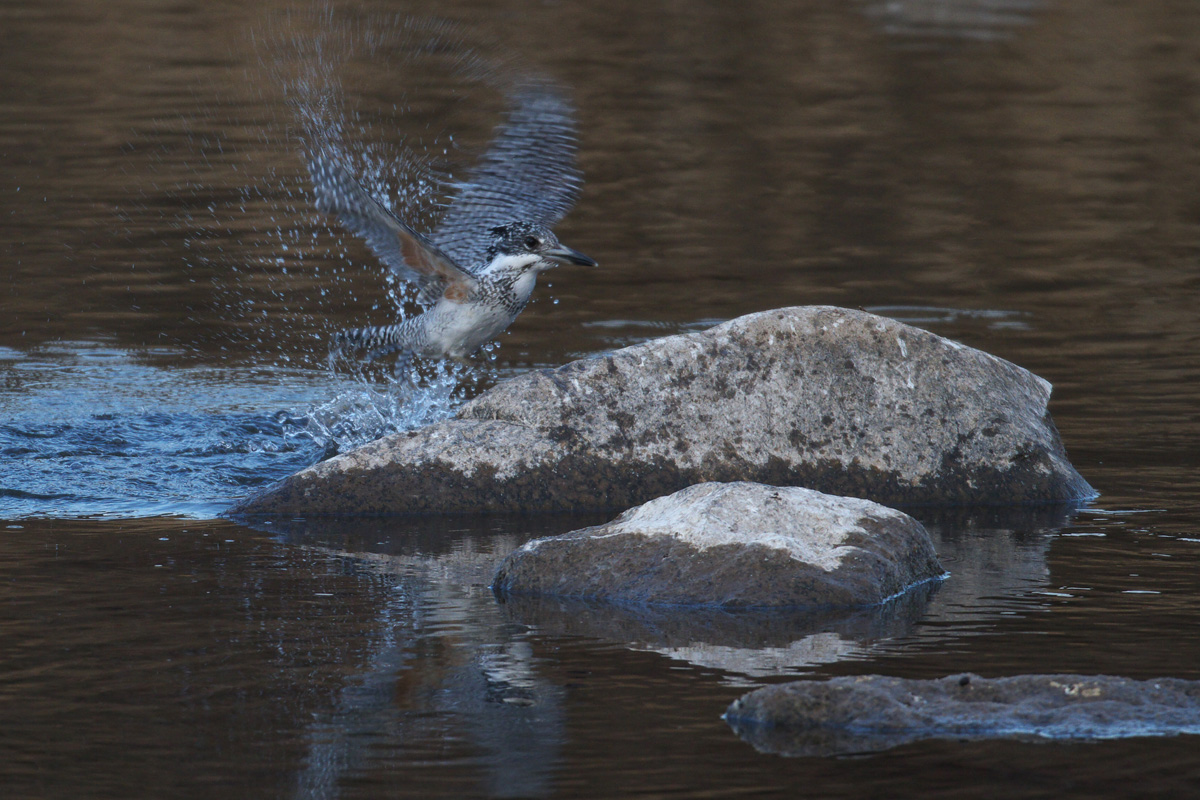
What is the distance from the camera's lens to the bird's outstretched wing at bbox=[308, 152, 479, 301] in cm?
713

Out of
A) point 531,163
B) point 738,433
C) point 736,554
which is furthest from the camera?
point 531,163

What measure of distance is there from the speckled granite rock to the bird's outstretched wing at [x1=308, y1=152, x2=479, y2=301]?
2114 millimetres

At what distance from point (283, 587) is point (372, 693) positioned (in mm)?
1205

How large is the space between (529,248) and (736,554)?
304 centimetres

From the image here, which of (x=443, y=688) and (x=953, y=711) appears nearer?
(x=953, y=711)


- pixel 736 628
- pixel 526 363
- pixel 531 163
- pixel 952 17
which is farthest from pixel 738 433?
pixel 952 17

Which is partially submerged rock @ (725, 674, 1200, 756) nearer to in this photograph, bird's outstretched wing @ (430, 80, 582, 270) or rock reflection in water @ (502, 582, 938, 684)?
rock reflection in water @ (502, 582, 938, 684)

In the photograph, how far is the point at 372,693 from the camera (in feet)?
15.2

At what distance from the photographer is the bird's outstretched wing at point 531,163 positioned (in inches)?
→ 340

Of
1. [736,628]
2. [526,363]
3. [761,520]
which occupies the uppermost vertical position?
[526,363]

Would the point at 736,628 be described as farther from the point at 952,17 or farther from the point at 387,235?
the point at 952,17

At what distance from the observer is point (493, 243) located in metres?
8.32

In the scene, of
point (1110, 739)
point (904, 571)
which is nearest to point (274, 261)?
point (904, 571)

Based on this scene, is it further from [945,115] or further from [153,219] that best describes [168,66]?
[945,115]
